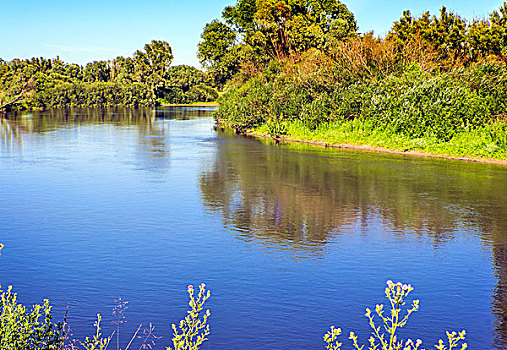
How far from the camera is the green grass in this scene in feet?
A: 80.0

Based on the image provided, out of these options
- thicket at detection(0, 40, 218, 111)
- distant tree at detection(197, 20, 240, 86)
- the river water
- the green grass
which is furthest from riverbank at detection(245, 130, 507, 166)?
thicket at detection(0, 40, 218, 111)

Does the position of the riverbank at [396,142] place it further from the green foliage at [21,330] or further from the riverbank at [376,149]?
the green foliage at [21,330]

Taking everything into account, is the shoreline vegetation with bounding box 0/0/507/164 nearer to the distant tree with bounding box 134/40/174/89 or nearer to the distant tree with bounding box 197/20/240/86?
the distant tree with bounding box 197/20/240/86

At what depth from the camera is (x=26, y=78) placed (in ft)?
360

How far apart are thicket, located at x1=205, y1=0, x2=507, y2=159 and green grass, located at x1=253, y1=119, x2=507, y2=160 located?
0.56 feet

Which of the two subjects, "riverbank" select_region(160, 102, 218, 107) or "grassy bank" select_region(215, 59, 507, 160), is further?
"riverbank" select_region(160, 102, 218, 107)

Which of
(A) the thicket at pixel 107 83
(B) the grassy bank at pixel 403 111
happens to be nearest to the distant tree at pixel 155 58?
(A) the thicket at pixel 107 83

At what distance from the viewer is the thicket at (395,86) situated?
89.5ft

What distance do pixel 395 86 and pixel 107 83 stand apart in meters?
96.8

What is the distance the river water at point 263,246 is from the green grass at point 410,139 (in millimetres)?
2475

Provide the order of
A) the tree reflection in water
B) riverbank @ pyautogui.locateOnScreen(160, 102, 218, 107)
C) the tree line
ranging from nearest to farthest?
the tree reflection in water, the tree line, riverbank @ pyautogui.locateOnScreen(160, 102, 218, 107)

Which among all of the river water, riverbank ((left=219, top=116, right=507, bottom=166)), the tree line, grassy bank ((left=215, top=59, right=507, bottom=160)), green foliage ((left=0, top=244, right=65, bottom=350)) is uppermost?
the tree line

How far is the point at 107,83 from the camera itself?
119000mm

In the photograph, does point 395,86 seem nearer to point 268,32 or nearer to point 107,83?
point 268,32
